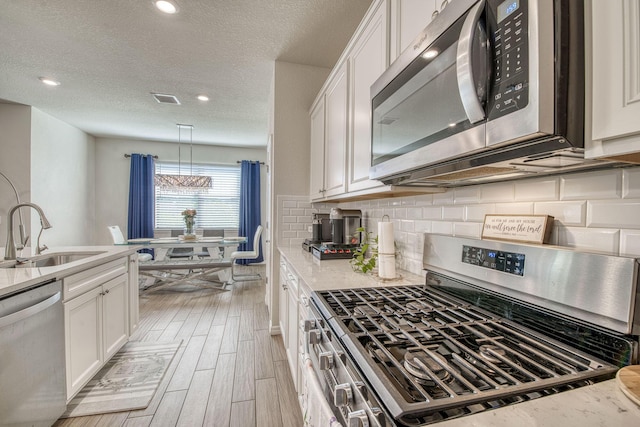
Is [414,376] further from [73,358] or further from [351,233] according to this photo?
[73,358]

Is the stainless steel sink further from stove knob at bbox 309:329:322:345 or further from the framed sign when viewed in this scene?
the framed sign

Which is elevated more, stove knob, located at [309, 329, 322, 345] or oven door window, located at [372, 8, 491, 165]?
oven door window, located at [372, 8, 491, 165]

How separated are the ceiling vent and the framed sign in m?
3.96

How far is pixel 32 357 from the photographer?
1.33 m

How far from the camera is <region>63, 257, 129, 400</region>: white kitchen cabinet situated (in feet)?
5.32

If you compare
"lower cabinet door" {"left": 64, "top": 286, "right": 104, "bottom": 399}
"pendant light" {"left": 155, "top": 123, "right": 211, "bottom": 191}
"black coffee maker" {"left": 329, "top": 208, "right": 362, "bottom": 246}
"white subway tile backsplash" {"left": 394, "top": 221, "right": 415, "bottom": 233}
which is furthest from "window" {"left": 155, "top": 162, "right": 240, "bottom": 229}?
"white subway tile backsplash" {"left": 394, "top": 221, "right": 415, "bottom": 233}

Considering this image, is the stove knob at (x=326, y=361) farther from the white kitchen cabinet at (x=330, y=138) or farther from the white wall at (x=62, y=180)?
the white wall at (x=62, y=180)

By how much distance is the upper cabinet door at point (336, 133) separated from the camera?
5.85 feet

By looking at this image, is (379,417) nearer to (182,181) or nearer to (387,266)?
(387,266)

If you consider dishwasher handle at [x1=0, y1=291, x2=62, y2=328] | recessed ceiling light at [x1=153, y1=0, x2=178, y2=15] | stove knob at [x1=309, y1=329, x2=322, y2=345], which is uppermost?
recessed ceiling light at [x1=153, y1=0, x2=178, y2=15]

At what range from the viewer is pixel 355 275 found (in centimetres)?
151

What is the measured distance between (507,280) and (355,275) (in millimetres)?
775

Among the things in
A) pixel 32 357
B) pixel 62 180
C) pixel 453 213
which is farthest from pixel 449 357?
pixel 62 180

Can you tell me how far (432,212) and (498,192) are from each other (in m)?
0.38
